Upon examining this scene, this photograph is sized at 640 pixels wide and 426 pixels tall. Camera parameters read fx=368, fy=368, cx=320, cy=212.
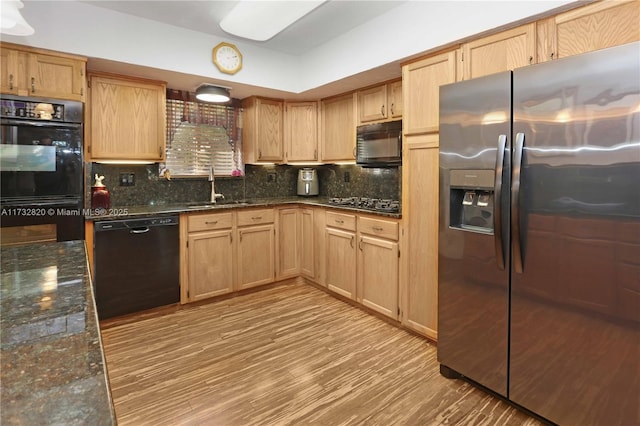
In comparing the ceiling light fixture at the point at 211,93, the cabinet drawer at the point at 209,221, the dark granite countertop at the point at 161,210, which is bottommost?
the cabinet drawer at the point at 209,221

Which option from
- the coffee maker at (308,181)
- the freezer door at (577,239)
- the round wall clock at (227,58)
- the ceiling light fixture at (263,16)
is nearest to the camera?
the freezer door at (577,239)

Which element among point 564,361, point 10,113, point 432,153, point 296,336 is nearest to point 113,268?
point 10,113

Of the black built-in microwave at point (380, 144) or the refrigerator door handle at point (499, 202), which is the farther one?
the black built-in microwave at point (380, 144)

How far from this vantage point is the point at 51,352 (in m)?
0.71

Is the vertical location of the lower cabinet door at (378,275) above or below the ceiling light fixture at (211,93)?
below

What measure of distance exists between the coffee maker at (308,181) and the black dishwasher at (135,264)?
5.56 feet

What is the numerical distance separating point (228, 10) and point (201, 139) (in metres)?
1.52

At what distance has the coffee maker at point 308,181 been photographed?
4551 millimetres

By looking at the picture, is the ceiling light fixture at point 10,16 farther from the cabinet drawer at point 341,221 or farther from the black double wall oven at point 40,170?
the cabinet drawer at point 341,221

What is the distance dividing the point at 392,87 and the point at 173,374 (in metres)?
2.84

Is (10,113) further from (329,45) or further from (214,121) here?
(329,45)

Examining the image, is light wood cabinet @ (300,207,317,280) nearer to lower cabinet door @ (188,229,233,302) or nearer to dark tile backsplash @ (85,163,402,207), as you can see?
dark tile backsplash @ (85,163,402,207)

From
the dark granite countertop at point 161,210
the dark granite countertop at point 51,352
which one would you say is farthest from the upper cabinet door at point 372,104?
the dark granite countertop at point 51,352

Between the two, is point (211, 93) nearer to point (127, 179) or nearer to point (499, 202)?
point (127, 179)
